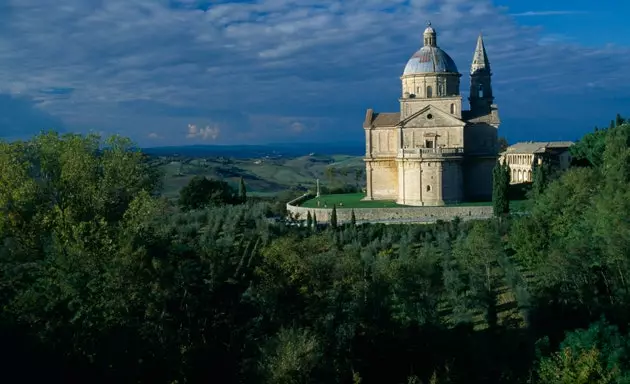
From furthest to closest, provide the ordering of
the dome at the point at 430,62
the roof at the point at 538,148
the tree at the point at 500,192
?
the roof at the point at 538,148 < the dome at the point at 430,62 < the tree at the point at 500,192

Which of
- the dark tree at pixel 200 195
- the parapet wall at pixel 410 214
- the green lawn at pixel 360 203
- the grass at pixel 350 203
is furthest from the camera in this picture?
the dark tree at pixel 200 195

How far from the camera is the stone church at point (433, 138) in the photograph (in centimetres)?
5100

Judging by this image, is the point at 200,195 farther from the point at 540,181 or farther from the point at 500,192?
the point at 540,181

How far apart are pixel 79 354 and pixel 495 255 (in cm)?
1979

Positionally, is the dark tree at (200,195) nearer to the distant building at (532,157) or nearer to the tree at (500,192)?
the tree at (500,192)

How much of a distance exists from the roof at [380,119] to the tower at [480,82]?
659 centimetres

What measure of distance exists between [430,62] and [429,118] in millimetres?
5155

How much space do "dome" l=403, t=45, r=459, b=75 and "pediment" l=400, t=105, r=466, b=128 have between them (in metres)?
3.88

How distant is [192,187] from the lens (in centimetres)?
5862

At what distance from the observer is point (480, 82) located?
58.9m

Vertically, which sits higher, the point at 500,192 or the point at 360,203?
the point at 500,192

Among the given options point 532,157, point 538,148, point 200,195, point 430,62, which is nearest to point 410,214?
point 430,62

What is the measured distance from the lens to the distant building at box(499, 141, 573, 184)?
6706 cm

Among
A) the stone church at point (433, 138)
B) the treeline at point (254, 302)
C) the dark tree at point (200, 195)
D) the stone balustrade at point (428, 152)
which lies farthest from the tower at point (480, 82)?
the treeline at point (254, 302)
